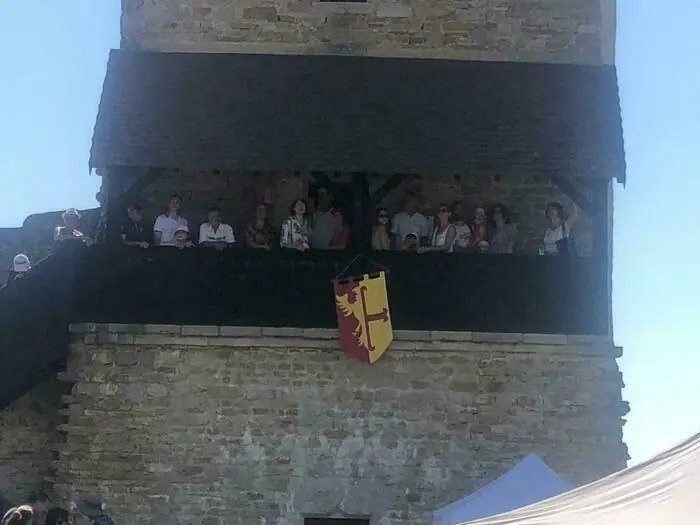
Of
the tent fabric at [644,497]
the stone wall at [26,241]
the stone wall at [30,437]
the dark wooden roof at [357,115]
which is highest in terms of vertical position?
the stone wall at [26,241]

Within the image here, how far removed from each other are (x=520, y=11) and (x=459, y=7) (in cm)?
71

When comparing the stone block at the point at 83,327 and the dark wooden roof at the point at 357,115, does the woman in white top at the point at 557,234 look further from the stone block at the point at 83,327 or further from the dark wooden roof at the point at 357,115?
the stone block at the point at 83,327

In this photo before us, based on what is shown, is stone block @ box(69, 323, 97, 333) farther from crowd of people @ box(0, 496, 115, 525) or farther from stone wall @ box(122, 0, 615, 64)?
stone wall @ box(122, 0, 615, 64)

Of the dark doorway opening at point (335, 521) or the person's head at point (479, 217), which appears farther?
the person's head at point (479, 217)

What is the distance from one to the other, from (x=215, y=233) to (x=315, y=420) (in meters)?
2.23

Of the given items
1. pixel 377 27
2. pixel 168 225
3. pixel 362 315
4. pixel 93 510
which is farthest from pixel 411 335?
pixel 377 27

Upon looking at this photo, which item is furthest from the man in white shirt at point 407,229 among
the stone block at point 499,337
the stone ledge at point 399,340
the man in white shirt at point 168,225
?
the man in white shirt at point 168,225

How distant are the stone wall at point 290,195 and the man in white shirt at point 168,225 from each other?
35.0 inches

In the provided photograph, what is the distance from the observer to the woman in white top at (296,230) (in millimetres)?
12406

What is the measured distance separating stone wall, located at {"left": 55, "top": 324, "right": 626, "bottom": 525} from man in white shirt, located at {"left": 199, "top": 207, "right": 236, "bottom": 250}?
0.91 m

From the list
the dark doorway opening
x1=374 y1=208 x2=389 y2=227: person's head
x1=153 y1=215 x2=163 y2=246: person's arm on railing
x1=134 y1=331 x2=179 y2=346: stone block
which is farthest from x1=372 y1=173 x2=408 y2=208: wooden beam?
the dark doorway opening

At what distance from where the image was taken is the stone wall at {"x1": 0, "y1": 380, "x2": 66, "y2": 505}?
1298 cm

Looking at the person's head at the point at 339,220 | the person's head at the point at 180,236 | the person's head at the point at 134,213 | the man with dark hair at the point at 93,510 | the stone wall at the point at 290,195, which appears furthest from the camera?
the stone wall at the point at 290,195

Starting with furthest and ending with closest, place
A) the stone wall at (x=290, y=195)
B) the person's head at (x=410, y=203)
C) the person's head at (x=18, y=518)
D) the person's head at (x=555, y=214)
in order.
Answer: the stone wall at (x=290, y=195)
the person's head at (x=410, y=203)
the person's head at (x=555, y=214)
the person's head at (x=18, y=518)
